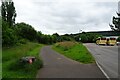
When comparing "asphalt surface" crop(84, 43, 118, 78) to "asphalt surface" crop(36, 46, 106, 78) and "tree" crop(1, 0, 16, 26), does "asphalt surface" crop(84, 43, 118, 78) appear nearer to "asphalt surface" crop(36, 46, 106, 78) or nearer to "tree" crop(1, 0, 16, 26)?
"asphalt surface" crop(36, 46, 106, 78)

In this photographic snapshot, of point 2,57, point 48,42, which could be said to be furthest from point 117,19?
point 2,57

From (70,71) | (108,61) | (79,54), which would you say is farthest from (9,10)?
(70,71)

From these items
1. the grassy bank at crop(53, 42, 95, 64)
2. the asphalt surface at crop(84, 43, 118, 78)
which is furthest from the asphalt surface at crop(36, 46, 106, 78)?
the grassy bank at crop(53, 42, 95, 64)

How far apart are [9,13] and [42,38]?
24.0 m

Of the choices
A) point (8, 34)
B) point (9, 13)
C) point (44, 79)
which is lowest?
point (44, 79)

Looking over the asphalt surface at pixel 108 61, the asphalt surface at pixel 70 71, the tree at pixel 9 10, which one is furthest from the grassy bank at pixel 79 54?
the tree at pixel 9 10

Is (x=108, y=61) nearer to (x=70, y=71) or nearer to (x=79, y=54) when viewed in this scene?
(x=79, y=54)

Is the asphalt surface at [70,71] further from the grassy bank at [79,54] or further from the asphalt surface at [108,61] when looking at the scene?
the grassy bank at [79,54]

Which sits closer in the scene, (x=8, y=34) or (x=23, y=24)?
(x=8, y=34)

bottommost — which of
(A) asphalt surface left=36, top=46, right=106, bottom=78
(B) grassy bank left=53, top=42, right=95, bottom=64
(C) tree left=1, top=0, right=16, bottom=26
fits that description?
(A) asphalt surface left=36, top=46, right=106, bottom=78

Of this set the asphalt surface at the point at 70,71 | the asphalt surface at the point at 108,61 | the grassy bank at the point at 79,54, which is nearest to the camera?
the asphalt surface at the point at 70,71

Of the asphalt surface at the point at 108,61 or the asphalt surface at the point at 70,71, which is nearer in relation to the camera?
the asphalt surface at the point at 70,71

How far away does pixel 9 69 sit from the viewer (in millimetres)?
20234

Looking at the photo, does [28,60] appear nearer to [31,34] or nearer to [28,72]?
[28,72]
